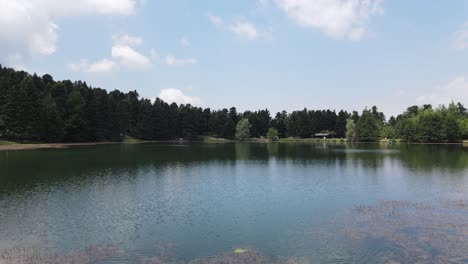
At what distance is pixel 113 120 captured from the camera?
142m

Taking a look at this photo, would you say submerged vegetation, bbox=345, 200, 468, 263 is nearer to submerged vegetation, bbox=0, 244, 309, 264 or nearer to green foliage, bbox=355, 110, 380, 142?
submerged vegetation, bbox=0, 244, 309, 264

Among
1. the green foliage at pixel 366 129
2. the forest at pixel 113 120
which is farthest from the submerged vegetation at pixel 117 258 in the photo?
the green foliage at pixel 366 129

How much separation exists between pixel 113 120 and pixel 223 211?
125831 millimetres

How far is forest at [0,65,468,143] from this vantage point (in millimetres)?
95875

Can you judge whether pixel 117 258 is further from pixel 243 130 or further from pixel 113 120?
pixel 243 130

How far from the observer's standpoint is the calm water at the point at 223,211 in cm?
1744

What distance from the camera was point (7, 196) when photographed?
92.6 ft

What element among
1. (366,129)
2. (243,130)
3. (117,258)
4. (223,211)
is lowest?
(117,258)

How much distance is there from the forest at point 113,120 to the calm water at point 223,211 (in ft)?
199

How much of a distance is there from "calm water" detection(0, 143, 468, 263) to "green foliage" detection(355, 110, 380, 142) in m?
129

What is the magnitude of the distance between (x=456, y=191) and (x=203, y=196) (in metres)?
22.1

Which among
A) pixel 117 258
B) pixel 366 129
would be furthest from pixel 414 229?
pixel 366 129

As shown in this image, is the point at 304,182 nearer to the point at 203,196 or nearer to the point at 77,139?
the point at 203,196

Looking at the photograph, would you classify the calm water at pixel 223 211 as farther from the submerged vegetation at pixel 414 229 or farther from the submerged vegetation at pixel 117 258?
the submerged vegetation at pixel 117 258
